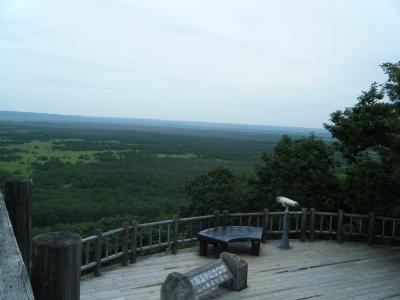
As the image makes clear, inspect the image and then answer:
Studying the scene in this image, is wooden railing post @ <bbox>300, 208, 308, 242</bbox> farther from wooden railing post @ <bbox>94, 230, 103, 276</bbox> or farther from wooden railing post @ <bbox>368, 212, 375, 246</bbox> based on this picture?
wooden railing post @ <bbox>94, 230, 103, 276</bbox>

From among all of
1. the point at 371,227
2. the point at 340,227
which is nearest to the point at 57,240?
the point at 340,227

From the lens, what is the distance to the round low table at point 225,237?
25.1 feet

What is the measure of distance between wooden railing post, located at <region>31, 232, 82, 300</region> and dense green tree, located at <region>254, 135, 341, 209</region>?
10.2 metres

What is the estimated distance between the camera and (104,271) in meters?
6.79

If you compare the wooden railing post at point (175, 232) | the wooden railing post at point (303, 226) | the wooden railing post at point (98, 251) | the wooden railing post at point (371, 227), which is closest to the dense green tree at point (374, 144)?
the wooden railing post at point (371, 227)

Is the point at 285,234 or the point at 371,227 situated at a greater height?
the point at 371,227

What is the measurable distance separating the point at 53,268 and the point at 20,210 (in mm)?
519

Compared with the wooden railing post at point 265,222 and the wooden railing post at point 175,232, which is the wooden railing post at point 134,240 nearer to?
the wooden railing post at point 175,232

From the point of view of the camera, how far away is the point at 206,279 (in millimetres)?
5484

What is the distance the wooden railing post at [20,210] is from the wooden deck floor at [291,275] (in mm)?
4386

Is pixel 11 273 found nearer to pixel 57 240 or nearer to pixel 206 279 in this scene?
pixel 57 240

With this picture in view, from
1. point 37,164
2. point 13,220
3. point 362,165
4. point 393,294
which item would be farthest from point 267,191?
point 37,164

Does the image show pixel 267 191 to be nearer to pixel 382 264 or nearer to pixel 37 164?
pixel 382 264

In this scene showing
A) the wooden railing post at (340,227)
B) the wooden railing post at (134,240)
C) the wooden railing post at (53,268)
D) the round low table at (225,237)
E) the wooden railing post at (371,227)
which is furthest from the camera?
the wooden railing post at (340,227)
